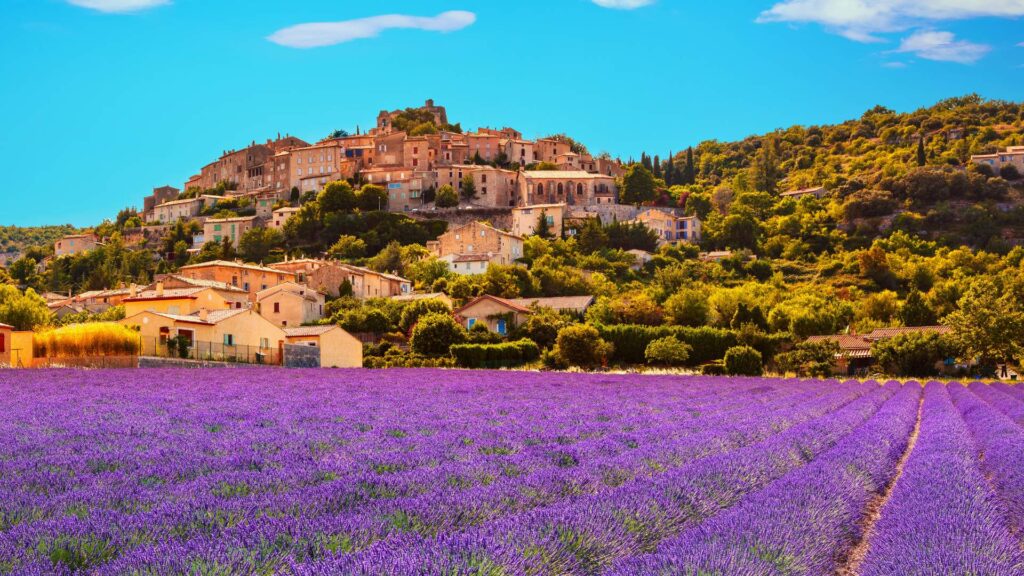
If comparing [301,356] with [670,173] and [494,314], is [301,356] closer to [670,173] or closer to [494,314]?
[494,314]

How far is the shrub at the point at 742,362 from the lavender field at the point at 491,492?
2661cm

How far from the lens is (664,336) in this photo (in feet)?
161

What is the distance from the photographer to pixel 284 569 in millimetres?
4875

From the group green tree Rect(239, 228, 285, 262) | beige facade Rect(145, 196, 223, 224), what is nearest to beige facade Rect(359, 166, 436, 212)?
green tree Rect(239, 228, 285, 262)

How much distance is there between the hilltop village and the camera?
45344 millimetres

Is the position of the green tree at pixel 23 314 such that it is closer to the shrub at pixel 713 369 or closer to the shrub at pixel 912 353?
the shrub at pixel 713 369

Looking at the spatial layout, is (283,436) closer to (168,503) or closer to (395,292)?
(168,503)

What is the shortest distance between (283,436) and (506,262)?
248ft

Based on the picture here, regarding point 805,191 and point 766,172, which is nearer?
point 805,191

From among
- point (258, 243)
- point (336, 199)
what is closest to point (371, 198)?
point (336, 199)

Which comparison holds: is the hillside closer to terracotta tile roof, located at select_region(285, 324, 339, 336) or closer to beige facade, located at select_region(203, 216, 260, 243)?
beige facade, located at select_region(203, 216, 260, 243)

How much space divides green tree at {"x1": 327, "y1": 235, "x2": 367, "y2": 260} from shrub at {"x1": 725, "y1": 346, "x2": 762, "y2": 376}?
2208 inches

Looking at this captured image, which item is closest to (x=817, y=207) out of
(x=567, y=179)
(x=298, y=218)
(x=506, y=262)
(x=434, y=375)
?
(x=567, y=179)

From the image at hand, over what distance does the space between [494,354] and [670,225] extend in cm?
6697
